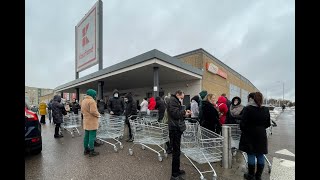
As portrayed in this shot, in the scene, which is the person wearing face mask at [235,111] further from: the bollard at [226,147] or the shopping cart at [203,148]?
the shopping cart at [203,148]

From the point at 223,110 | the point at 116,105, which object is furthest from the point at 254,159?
the point at 116,105

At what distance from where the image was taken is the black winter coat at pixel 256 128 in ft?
11.9

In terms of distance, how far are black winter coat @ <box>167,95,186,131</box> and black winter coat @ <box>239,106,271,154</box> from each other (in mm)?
1260

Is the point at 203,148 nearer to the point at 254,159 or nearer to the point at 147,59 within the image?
the point at 254,159

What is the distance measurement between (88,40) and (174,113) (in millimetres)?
16223

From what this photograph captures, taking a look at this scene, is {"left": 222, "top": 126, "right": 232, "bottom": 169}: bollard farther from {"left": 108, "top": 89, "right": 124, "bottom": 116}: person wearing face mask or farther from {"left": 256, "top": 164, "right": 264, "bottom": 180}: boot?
{"left": 108, "top": 89, "right": 124, "bottom": 116}: person wearing face mask

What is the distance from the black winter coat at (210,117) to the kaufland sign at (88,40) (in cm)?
1323

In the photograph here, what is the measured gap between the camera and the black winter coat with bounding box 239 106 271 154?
3.63 metres

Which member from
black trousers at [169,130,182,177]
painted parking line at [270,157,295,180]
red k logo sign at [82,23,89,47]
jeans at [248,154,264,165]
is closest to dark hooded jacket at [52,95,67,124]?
black trousers at [169,130,182,177]
